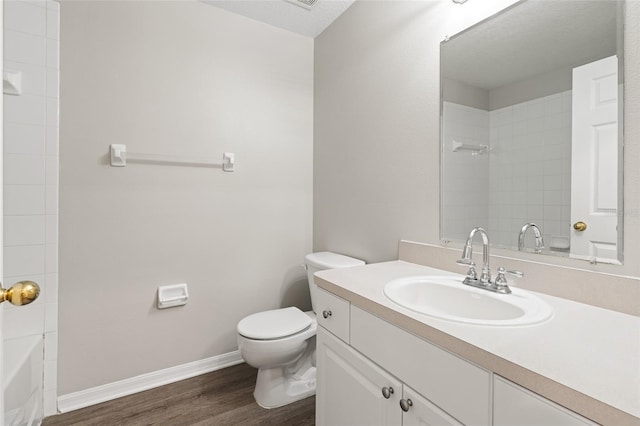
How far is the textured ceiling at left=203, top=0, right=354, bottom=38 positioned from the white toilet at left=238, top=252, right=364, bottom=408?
5.37 ft

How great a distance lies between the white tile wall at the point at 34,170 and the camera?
152 centimetres

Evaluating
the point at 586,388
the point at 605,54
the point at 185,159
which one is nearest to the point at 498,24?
the point at 605,54

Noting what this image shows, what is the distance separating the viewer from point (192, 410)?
5.49 feet

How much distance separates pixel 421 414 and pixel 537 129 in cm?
103

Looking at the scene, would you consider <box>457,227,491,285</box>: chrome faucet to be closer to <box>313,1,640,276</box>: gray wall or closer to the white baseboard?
<box>313,1,640,276</box>: gray wall

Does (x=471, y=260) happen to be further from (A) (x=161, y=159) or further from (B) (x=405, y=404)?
(A) (x=161, y=159)

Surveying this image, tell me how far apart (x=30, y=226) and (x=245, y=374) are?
4.81ft

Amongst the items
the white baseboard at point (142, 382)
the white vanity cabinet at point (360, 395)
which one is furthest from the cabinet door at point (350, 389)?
the white baseboard at point (142, 382)

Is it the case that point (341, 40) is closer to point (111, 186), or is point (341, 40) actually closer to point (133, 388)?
point (111, 186)

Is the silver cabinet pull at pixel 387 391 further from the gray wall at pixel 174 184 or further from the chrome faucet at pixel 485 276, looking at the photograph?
the gray wall at pixel 174 184

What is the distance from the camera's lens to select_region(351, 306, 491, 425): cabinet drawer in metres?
0.70

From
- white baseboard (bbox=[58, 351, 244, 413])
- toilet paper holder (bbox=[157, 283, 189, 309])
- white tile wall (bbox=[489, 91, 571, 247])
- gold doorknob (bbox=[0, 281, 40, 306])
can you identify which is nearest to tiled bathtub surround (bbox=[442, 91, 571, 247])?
white tile wall (bbox=[489, 91, 571, 247])

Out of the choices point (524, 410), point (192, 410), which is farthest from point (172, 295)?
point (524, 410)

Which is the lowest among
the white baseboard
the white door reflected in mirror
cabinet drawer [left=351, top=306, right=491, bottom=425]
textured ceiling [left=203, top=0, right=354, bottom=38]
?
the white baseboard
